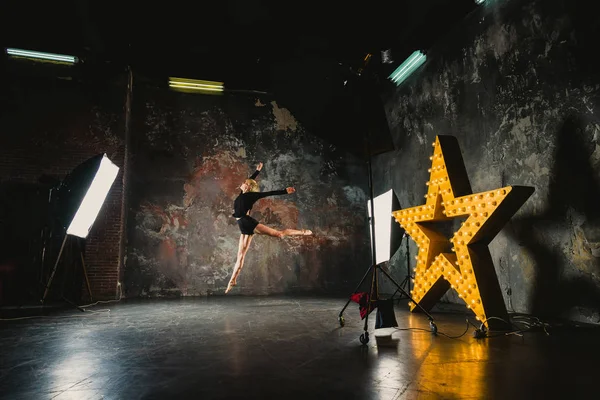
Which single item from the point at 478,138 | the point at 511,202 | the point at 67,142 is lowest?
the point at 511,202

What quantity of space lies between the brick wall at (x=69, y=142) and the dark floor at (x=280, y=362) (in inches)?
108

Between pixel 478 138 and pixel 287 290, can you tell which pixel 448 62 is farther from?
pixel 287 290

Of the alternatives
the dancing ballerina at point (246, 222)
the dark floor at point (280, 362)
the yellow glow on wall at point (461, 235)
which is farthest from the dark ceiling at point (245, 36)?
the dark floor at point (280, 362)

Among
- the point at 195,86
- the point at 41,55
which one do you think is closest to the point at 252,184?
the point at 195,86

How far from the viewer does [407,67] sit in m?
7.28

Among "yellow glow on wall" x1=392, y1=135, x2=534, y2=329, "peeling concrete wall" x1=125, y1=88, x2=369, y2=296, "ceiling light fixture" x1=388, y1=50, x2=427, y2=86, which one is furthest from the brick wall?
"ceiling light fixture" x1=388, y1=50, x2=427, y2=86

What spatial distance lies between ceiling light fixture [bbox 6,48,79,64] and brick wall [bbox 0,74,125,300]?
492mm

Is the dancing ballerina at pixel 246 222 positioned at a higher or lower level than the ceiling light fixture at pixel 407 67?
lower

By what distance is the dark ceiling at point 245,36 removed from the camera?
229 inches

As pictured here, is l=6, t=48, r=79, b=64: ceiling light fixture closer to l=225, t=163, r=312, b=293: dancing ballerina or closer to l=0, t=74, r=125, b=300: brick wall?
l=0, t=74, r=125, b=300: brick wall

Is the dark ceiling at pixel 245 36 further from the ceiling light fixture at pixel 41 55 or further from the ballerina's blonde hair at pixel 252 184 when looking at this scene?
the ballerina's blonde hair at pixel 252 184

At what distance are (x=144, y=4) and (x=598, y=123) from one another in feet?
22.4

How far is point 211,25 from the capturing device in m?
6.25

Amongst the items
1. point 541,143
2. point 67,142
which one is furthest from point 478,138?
point 67,142
